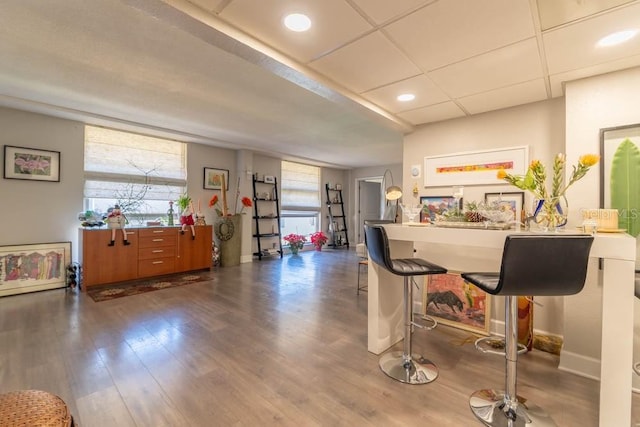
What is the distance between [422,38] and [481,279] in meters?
1.55

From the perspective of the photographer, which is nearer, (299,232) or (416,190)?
(416,190)

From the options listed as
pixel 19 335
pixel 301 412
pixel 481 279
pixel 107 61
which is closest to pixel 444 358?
pixel 481 279

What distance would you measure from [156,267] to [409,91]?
457 centimetres

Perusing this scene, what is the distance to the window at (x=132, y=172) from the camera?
442cm

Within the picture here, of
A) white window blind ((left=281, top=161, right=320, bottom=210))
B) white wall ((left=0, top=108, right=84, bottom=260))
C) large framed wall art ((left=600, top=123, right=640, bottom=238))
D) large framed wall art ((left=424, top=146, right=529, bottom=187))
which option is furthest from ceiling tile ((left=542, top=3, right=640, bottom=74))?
white window blind ((left=281, top=161, right=320, bottom=210))

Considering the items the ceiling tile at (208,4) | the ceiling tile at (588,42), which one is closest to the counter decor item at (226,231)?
the ceiling tile at (208,4)

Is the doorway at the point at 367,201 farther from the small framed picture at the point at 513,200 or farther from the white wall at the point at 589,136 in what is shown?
the white wall at the point at 589,136

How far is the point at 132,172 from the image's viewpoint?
4766 mm

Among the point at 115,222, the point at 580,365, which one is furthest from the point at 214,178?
the point at 580,365

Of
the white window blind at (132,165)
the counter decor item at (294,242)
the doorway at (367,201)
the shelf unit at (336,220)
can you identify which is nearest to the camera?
the white window blind at (132,165)

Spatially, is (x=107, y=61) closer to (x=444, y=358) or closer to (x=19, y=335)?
(x=19, y=335)

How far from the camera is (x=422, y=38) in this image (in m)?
1.74

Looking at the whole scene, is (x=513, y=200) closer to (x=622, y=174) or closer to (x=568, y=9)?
(x=622, y=174)

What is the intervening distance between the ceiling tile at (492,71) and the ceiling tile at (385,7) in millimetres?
755
